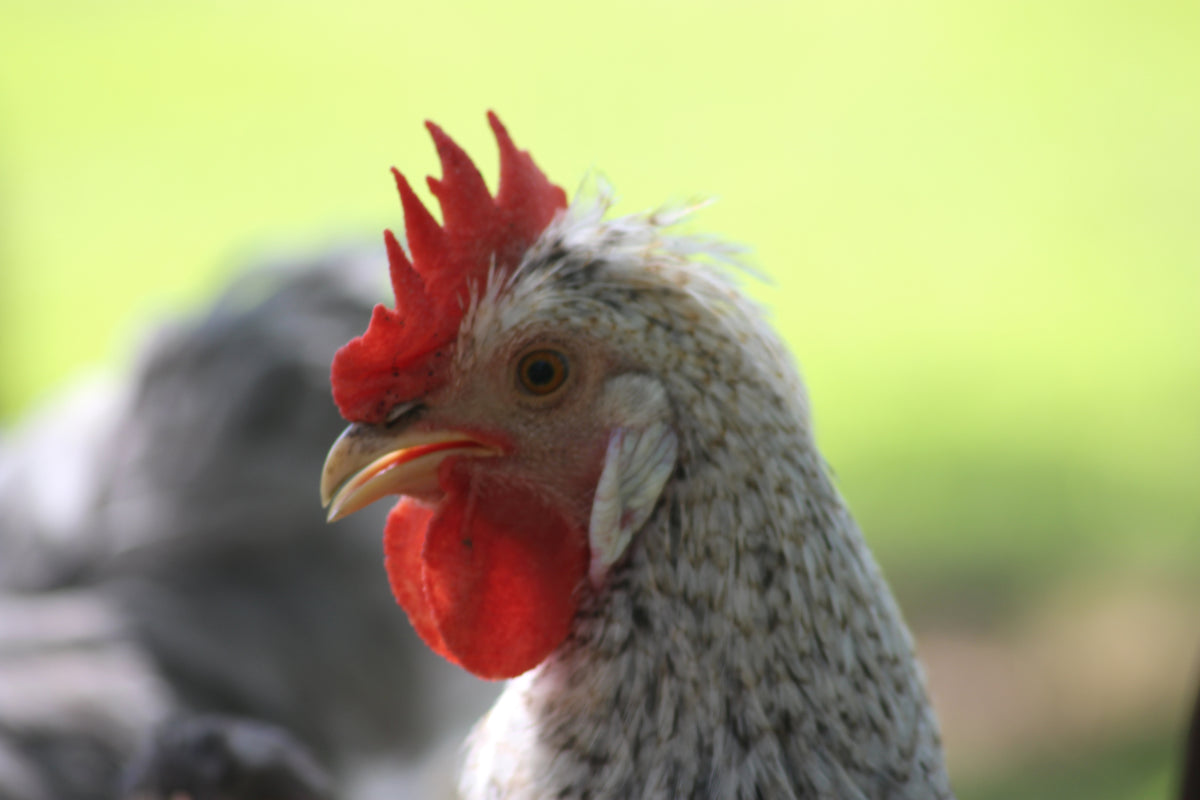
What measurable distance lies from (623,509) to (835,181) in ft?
26.1

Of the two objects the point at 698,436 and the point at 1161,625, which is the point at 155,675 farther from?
the point at 1161,625

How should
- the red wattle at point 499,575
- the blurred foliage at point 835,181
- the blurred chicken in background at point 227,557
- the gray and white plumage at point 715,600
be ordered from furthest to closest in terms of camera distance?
the blurred foliage at point 835,181 < the blurred chicken in background at point 227,557 < the red wattle at point 499,575 < the gray and white plumage at point 715,600

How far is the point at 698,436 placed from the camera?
1730 millimetres

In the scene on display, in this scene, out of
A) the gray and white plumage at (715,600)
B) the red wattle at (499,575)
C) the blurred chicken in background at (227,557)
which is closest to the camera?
the gray and white plumage at (715,600)

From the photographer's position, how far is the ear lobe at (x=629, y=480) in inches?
67.9

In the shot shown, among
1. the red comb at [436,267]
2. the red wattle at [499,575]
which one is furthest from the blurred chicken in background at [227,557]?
the red comb at [436,267]

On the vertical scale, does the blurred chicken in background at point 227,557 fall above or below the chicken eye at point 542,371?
above

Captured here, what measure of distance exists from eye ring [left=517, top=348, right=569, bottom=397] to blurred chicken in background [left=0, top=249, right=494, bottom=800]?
1959 millimetres

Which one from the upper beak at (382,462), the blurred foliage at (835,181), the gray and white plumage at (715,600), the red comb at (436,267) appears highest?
the blurred foliage at (835,181)

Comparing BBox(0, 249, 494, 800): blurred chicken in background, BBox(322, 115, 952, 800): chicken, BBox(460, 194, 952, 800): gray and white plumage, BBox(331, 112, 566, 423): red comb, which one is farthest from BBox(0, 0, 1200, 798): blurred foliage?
BBox(460, 194, 952, 800): gray and white plumage

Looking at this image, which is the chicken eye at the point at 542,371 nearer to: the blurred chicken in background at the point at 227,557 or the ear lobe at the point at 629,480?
the ear lobe at the point at 629,480

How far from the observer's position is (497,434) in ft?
5.90

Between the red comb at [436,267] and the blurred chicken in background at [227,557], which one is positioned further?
the blurred chicken in background at [227,557]

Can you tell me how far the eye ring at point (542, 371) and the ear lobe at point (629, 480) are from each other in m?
0.12
